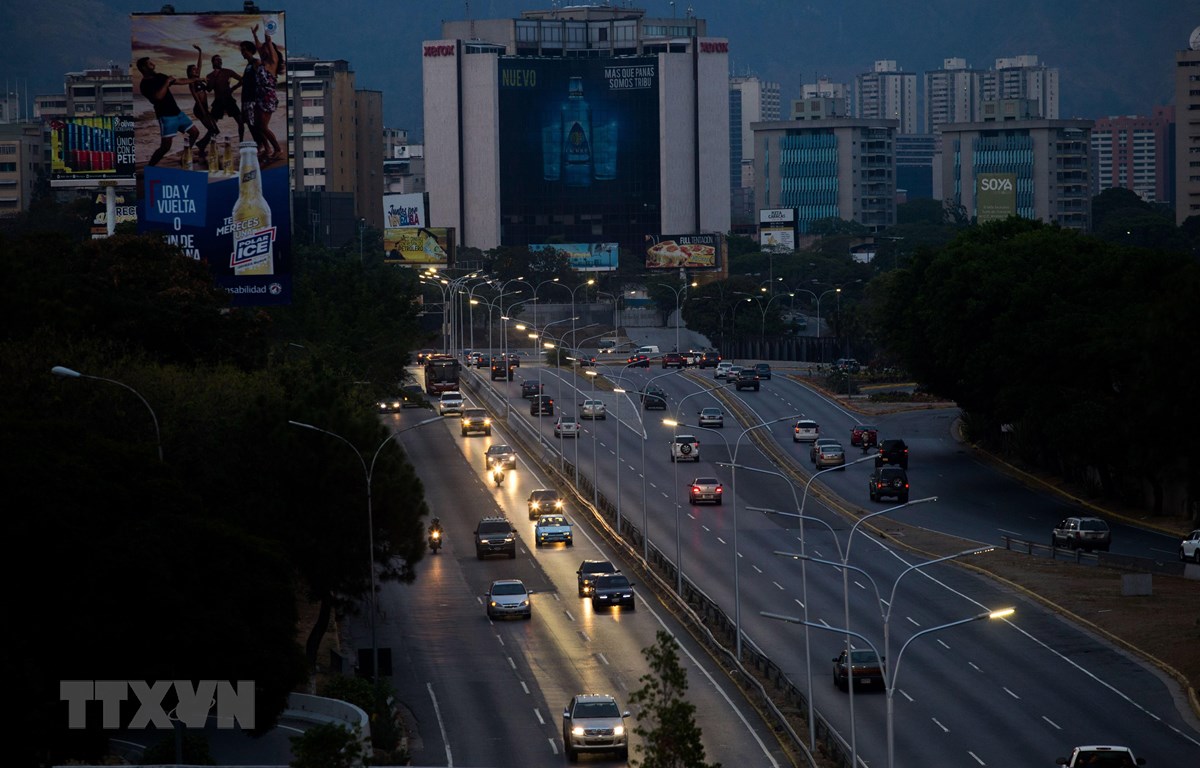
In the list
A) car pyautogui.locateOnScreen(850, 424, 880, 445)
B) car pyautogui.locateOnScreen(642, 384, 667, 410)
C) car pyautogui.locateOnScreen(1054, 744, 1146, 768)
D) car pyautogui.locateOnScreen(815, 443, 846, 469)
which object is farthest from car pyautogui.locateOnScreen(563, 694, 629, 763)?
car pyautogui.locateOnScreen(642, 384, 667, 410)

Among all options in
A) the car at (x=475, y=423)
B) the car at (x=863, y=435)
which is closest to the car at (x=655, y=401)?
the car at (x=475, y=423)

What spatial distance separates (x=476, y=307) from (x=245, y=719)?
516 ft

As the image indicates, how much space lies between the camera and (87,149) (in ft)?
570

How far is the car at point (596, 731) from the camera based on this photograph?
44.7 metres

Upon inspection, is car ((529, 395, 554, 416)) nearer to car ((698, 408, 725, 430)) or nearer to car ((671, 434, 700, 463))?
car ((698, 408, 725, 430))

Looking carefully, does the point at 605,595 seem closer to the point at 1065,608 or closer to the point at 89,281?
the point at 1065,608

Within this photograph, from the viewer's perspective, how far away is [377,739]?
4541 cm

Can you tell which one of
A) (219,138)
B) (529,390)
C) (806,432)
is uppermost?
(219,138)

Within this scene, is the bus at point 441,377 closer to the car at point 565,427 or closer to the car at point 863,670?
the car at point 565,427

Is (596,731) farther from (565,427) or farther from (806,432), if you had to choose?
(565,427)

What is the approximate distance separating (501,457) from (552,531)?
1858 centimetres

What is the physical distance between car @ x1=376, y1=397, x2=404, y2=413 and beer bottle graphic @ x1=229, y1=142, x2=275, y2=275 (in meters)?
35.6

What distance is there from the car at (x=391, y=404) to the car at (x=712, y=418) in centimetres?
1932

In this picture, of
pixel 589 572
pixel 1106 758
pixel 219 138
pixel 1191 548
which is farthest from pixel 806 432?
pixel 1106 758
